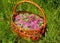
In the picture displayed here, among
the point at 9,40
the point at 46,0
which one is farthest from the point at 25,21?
the point at 46,0

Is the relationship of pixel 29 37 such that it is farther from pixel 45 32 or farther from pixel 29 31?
pixel 45 32

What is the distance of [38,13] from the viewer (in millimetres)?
3875

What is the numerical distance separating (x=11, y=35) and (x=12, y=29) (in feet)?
0.53

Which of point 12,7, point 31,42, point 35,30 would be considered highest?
point 12,7

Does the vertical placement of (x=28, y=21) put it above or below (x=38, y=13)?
below

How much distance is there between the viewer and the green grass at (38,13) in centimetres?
340

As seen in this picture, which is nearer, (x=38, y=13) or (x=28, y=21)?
(x=28, y=21)

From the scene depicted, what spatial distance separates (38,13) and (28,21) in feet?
1.18

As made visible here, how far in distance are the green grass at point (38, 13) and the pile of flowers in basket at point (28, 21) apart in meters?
0.15

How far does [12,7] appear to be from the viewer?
3.96 m

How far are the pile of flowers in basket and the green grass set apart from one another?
6.0 inches

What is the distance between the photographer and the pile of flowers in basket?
3490 millimetres

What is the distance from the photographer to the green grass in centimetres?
340

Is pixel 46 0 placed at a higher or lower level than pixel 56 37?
higher
